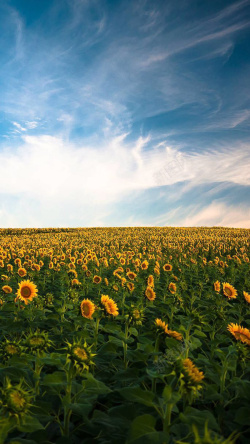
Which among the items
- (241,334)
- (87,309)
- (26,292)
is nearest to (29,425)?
(87,309)

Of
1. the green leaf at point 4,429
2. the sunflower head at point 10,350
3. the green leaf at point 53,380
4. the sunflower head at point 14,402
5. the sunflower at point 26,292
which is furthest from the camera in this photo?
the sunflower at point 26,292

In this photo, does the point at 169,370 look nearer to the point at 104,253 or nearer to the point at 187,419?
the point at 187,419

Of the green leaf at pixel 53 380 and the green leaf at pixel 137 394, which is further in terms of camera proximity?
the green leaf at pixel 53 380

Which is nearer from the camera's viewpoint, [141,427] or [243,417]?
[141,427]

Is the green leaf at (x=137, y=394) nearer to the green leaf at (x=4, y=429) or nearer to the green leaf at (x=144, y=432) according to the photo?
the green leaf at (x=144, y=432)

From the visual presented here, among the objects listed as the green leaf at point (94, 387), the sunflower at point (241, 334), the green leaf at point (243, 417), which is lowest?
the green leaf at point (243, 417)

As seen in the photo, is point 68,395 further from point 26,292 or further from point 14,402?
point 26,292

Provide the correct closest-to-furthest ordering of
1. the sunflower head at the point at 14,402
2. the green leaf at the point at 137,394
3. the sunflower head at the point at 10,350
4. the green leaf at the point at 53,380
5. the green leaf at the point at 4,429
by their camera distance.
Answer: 1. the green leaf at the point at 4,429
2. the sunflower head at the point at 14,402
3. the green leaf at the point at 137,394
4. the green leaf at the point at 53,380
5. the sunflower head at the point at 10,350

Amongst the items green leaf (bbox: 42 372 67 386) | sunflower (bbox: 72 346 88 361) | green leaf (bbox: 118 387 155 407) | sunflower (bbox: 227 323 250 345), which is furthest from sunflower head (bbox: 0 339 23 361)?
sunflower (bbox: 227 323 250 345)

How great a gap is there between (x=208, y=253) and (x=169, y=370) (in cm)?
1565

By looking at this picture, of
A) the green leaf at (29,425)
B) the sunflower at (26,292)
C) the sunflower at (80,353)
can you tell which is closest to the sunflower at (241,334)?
the sunflower at (80,353)

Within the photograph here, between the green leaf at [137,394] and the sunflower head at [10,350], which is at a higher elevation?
the green leaf at [137,394]

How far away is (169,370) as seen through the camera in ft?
6.26

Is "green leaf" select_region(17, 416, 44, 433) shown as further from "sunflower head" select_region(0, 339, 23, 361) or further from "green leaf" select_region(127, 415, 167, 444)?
"sunflower head" select_region(0, 339, 23, 361)
